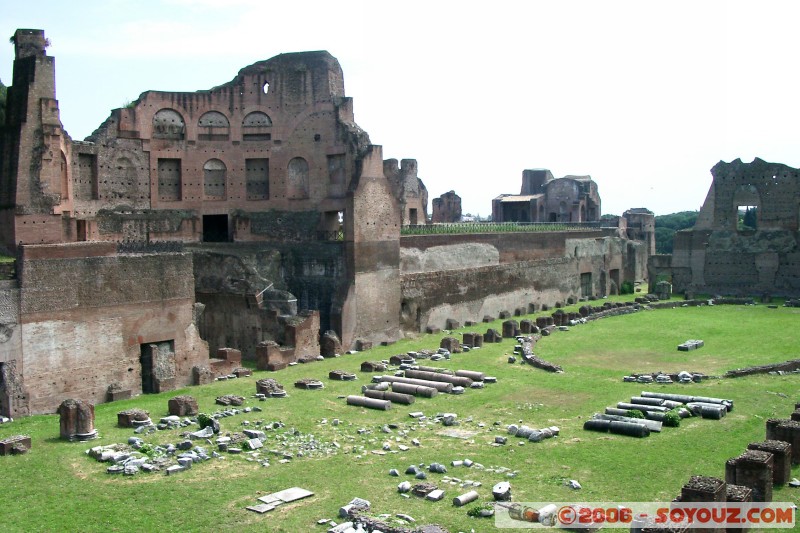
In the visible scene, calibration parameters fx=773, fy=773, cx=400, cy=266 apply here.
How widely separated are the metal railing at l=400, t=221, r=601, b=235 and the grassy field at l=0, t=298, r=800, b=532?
10.1m

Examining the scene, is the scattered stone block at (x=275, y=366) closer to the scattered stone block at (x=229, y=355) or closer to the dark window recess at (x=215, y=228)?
the scattered stone block at (x=229, y=355)

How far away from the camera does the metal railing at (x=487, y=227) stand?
101ft

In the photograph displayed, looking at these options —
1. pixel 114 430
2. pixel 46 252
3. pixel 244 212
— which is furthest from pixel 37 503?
pixel 244 212

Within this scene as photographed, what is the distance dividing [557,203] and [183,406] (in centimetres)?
3674

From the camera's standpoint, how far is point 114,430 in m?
15.5

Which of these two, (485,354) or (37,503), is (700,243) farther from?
(37,503)

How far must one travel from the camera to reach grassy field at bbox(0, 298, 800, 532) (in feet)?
36.0

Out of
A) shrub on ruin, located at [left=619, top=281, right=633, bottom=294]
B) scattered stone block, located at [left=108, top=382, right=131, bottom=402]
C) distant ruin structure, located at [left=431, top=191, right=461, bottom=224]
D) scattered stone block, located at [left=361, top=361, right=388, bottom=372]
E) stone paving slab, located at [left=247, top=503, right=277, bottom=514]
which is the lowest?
stone paving slab, located at [left=247, top=503, right=277, bottom=514]

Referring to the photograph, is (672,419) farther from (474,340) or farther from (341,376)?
(474,340)

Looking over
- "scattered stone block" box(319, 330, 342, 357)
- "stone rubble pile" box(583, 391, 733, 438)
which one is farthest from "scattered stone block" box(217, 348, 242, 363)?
"stone rubble pile" box(583, 391, 733, 438)

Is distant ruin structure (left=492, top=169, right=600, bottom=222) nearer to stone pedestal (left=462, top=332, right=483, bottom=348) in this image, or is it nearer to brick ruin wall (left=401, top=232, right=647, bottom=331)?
brick ruin wall (left=401, top=232, right=647, bottom=331)

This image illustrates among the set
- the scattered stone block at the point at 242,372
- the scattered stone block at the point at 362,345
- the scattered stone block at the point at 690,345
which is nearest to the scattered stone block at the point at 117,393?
the scattered stone block at the point at 242,372

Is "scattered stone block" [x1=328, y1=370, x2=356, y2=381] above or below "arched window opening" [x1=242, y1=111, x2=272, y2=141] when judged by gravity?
below

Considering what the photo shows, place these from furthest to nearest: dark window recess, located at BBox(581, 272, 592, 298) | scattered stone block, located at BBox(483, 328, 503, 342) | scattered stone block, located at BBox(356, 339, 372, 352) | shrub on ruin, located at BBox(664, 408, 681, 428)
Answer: dark window recess, located at BBox(581, 272, 592, 298) → scattered stone block, located at BBox(483, 328, 503, 342) → scattered stone block, located at BBox(356, 339, 372, 352) → shrub on ruin, located at BBox(664, 408, 681, 428)
